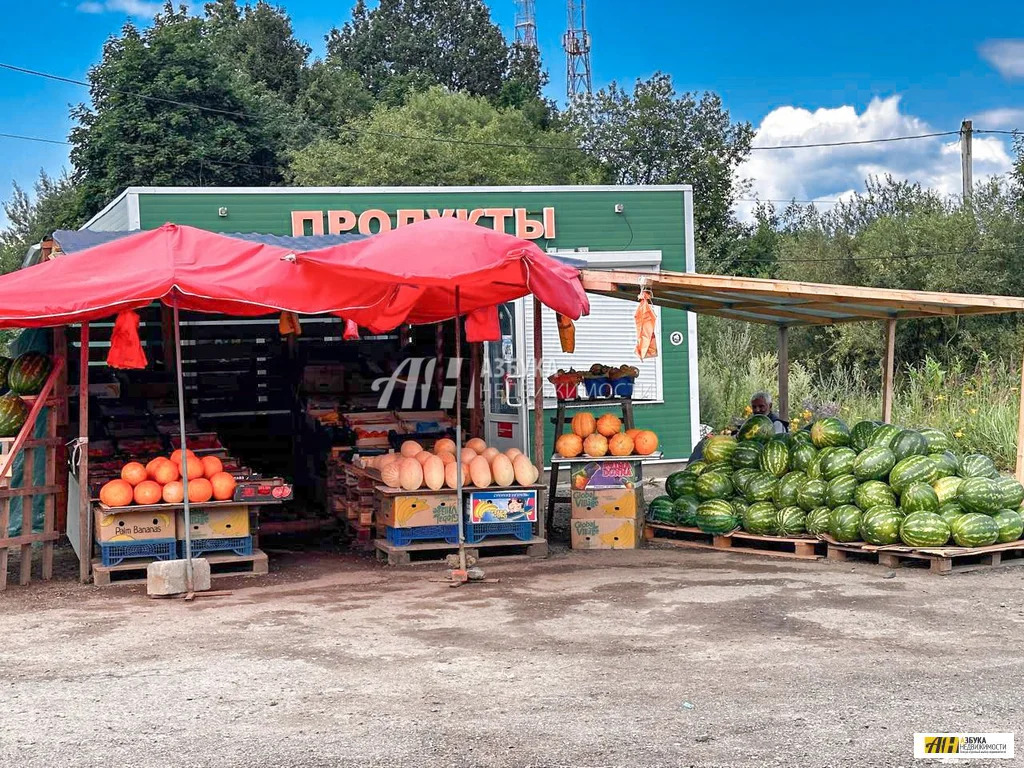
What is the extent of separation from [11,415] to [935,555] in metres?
7.33

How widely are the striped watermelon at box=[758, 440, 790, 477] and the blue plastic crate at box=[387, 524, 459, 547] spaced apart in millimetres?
2852

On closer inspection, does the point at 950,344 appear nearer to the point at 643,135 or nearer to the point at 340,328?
the point at 340,328

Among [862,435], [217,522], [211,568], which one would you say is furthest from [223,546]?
[862,435]

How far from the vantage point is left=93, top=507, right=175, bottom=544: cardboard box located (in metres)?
9.41

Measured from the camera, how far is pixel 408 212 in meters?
16.1

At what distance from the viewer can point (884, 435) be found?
34.6ft

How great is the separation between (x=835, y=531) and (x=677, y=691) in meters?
4.32

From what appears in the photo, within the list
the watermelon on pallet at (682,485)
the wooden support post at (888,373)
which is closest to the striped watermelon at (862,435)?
the wooden support post at (888,373)

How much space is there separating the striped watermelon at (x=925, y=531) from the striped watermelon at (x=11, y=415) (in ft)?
22.9

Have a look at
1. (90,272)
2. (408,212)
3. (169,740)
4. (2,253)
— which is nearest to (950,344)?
(408,212)

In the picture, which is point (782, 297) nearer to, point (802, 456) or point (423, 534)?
point (802, 456)

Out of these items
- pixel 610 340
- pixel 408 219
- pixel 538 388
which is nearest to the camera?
pixel 538 388

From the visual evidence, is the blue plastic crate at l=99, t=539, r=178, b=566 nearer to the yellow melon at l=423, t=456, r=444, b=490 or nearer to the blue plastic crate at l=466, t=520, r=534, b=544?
the yellow melon at l=423, t=456, r=444, b=490

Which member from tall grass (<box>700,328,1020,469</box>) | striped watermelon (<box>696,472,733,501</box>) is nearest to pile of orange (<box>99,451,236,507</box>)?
striped watermelon (<box>696,472,733,501</box>)
